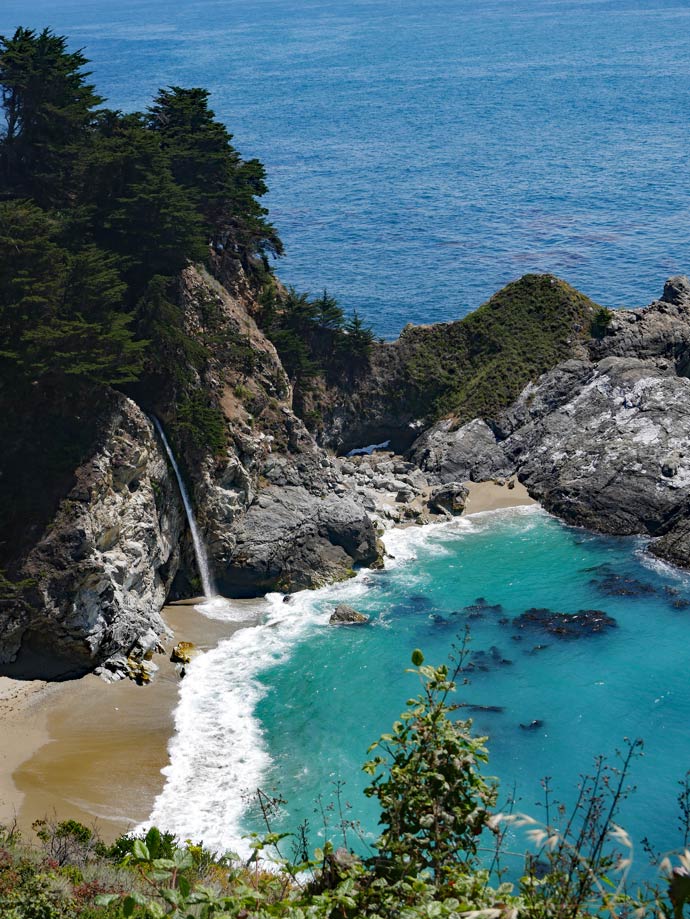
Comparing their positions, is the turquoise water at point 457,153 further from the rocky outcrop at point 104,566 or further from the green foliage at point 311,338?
the rocky outcrop at point 104,566

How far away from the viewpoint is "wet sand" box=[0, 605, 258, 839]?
32125 mm

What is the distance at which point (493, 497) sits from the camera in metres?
57.7

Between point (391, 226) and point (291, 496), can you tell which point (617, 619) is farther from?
point (391, 226)

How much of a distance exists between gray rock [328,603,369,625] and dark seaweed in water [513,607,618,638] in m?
6.51

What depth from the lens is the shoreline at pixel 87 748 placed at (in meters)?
32.1

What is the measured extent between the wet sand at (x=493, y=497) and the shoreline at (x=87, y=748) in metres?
20.8

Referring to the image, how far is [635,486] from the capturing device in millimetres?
54438

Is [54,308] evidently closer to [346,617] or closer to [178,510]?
[178,510]

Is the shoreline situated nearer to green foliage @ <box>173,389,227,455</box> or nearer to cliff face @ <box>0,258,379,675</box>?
cliff face @ <box>0,258,379,675</box>

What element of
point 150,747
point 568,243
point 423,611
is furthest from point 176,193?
point 568,243

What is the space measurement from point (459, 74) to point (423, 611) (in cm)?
14289

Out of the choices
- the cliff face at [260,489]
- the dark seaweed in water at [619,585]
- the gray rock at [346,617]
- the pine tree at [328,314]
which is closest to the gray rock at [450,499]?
the cliff face at [260,489]

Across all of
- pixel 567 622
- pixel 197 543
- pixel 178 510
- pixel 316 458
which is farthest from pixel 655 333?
pixel 178 510

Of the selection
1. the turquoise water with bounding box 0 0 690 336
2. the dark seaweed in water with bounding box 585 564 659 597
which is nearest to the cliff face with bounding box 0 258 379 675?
the dark seaweed in water with bounding box 585 564 659 597
